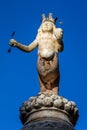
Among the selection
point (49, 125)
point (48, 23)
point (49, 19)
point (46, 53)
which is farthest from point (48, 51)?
point (49, 125)

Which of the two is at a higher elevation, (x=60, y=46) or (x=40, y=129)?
(x=60, y=46)

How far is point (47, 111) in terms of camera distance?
9.20m

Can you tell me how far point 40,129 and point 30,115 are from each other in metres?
0.62

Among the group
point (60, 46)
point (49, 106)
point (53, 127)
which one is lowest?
point (53, 127)

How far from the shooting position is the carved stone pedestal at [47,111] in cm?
905

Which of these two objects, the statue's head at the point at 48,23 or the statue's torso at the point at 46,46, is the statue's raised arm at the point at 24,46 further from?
the statue's head at the point at 48,23

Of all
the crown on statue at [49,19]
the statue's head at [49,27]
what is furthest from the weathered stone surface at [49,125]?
the crown on statue at [49,19]

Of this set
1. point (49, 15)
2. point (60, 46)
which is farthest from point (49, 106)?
point (49, 15)

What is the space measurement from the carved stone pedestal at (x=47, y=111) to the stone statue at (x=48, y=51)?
0.65 m

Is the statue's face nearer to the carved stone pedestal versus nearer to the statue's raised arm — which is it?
the statue's raised arm

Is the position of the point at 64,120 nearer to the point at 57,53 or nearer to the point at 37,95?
the point at 37,95

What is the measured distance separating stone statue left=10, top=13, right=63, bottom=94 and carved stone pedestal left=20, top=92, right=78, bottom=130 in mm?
652

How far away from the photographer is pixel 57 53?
1032 cm

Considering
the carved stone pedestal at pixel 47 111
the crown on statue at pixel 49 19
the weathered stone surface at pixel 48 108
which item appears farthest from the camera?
the crown on statue at pixel 49 19
